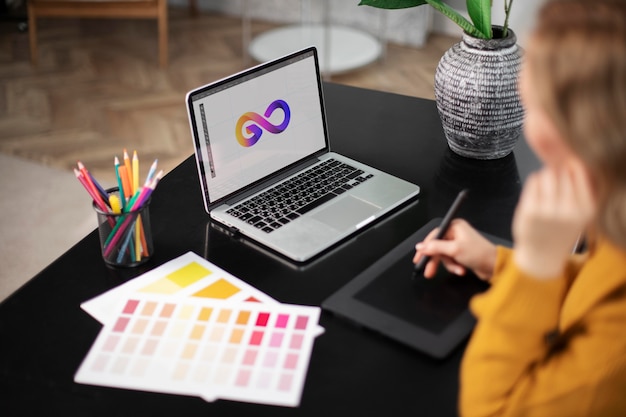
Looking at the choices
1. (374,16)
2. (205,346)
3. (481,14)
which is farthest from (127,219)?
(374,16)

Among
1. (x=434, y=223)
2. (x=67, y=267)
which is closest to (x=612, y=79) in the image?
(x=434, y=223)

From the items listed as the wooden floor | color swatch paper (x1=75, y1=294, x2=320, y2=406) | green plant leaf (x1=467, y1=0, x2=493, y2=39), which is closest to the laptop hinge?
color swatch paper (x1=75, y1=294, x2=320, y2=406)

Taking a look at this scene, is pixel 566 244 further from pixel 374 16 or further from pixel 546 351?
pixel 374 16

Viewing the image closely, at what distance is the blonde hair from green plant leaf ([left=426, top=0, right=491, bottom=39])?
621mm

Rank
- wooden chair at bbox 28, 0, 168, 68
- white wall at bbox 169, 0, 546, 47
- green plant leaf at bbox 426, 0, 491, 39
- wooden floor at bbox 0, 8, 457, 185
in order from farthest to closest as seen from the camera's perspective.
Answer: white wall at bbox 169, 0, 546, 47, wooden chair at bbox 28, 0, 168, 68, wooden floor at bbox 0, 8, 457, 185, green plant leaf at bbox 426, 0, 491, 39

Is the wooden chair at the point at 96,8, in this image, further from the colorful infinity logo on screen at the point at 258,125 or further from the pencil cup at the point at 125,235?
the pencil cup at the point at 125,235

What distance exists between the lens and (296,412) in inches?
34.9

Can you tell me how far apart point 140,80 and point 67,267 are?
245 cm

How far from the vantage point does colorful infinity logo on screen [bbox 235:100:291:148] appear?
1261mm

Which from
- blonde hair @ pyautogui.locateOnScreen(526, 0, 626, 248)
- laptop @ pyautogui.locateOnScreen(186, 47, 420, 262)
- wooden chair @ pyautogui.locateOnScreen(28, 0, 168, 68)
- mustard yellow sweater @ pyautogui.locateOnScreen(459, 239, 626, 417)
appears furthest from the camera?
wooden chair @ pyautogui.locateOnScreen(28, 0, 168, 68)

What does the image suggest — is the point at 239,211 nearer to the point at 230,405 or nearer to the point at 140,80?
the point at 230,405

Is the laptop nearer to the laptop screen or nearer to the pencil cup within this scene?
the laptop screen

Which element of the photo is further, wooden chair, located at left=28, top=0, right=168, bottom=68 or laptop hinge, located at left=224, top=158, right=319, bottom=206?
wooden chair, located at left=28, top=0, right=168, bottom=68

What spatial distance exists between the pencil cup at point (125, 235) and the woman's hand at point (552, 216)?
0.56m
